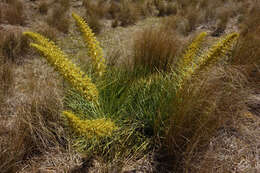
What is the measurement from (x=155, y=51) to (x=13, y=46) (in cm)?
311

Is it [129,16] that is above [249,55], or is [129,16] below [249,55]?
above

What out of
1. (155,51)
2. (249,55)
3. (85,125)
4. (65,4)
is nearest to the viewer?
(85,125)

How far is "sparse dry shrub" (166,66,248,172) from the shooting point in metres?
1.61

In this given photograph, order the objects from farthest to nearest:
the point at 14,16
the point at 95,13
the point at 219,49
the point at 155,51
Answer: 1. the point at 95,13
2. the point at 14,16
3. the point at 155,51
4. the point at 219,49

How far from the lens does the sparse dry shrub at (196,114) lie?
1610 mm

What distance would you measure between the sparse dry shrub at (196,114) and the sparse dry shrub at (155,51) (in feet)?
4.27

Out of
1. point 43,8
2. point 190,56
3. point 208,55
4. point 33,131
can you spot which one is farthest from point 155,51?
point 43,8

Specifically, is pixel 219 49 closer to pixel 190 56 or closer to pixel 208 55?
pixel 208 55

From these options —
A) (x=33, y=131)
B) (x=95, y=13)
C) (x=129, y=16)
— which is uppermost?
(x=95, y=13)

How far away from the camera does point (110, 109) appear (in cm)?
197

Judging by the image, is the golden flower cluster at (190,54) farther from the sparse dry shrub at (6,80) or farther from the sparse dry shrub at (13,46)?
the sparse dry shrub at (13,46)

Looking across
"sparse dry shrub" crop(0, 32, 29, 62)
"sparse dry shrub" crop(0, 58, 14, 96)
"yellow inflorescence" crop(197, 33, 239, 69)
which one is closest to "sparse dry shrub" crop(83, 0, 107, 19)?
"sparse dry shrub" crop(0, 32, 29, 62)

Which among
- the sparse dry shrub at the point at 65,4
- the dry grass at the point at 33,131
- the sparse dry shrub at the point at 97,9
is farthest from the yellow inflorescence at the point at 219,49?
the sparse dry shrub at the point at 65,4

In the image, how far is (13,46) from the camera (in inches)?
159
